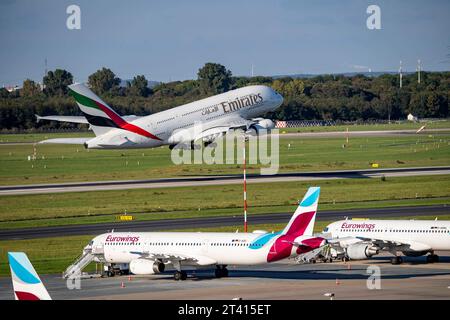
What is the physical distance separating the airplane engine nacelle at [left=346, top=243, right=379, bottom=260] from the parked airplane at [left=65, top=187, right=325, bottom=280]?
36.5ft

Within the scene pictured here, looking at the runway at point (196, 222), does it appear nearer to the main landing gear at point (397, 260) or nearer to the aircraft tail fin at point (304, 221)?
the main landing gear at point (397, 260)

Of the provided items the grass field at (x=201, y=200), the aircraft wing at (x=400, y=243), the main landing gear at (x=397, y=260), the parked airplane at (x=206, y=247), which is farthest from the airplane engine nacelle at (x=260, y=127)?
the parked airplane at (x=206, y=247)

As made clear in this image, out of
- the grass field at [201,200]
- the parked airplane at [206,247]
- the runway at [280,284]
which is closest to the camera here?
the runway at [280,284]

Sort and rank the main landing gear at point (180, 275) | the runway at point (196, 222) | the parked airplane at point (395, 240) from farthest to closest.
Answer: the runway at point (196, 222) < the parked airplane at point (395, 240) < the main landing gear at point (180, 275)

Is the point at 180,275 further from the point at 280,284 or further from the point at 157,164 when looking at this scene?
the point at 157,164

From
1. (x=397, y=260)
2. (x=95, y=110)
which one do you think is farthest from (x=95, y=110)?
(x=397, y=260)

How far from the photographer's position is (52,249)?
87.6 metres

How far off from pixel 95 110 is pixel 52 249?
41.9m

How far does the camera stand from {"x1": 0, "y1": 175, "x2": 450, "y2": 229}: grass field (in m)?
109

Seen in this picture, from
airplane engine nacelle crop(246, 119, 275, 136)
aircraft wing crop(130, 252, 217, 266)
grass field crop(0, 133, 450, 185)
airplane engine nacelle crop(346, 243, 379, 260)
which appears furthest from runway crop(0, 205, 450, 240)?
grass field crop(0, 133, 450, 185)

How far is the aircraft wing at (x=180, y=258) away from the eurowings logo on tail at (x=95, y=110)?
54.9 metres

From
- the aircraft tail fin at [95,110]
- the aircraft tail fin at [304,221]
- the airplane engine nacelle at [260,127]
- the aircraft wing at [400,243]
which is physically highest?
the aircraft tail fin at [95,110]

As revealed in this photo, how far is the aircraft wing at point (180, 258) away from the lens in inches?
2805

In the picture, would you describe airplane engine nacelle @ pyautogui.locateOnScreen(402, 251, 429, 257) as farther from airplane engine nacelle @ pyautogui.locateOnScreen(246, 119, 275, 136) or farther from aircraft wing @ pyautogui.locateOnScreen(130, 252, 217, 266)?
airplane engine nacelle @ pyautogui.locateOnScreen(246, 119, 275, 136)
